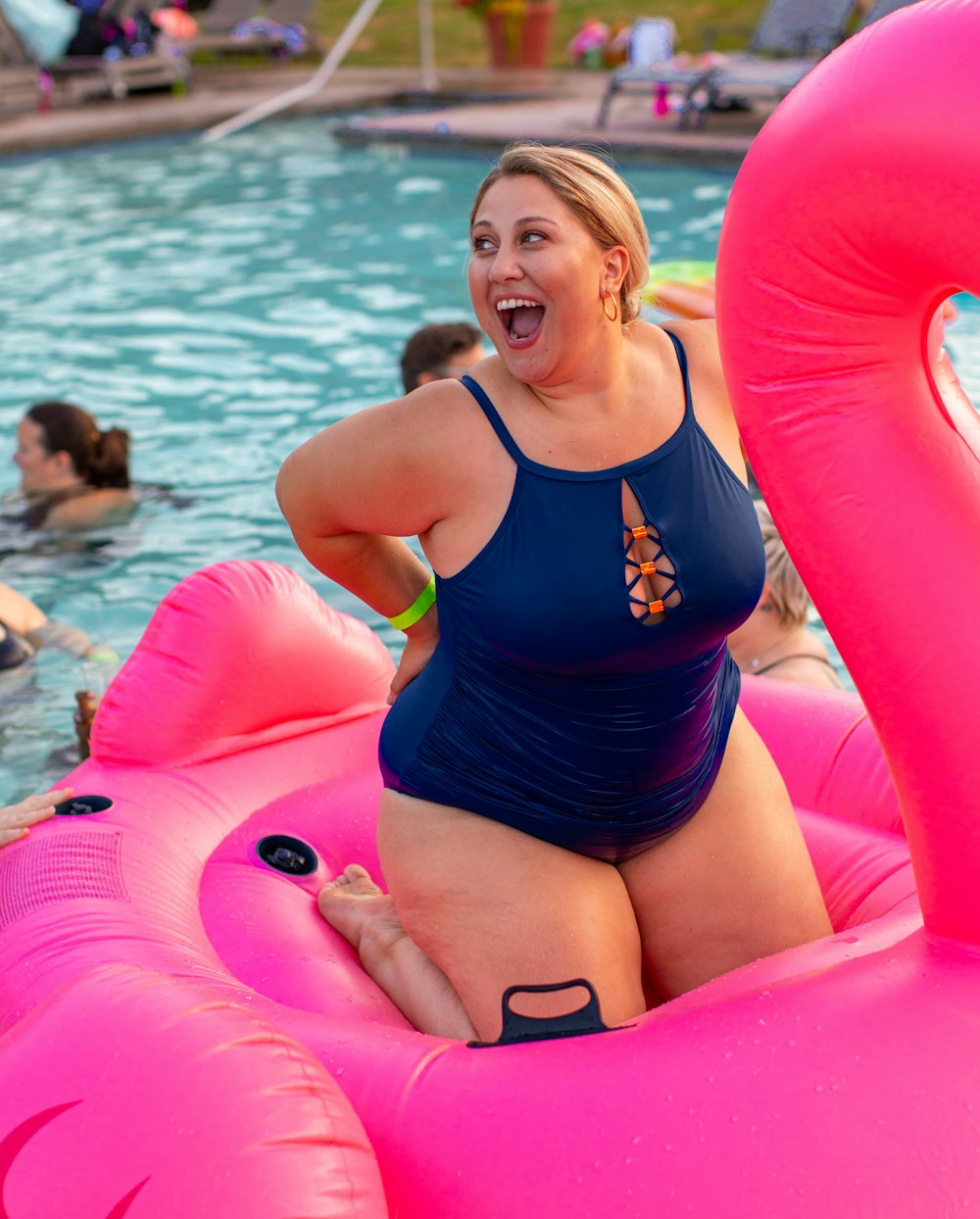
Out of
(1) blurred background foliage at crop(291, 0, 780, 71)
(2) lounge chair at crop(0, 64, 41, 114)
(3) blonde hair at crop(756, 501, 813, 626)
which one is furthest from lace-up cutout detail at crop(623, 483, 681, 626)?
(1) blurred background foliage at crop(291, 0, 780, 71)

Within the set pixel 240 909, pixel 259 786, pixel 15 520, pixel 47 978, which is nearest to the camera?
pixel 47 978

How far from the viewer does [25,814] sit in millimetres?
2439

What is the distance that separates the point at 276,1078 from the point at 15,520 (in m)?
4.06

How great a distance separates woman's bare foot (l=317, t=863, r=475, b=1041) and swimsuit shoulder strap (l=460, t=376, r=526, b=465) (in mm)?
797

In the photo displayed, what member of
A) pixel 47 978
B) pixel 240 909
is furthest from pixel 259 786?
pixel 47 978

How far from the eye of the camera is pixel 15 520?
5.30 m

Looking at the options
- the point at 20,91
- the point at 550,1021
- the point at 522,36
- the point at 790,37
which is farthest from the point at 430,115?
the point at 550,1021

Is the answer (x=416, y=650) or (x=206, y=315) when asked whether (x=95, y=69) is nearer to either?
(x=206, y=315)

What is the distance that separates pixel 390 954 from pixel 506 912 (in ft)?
1.17

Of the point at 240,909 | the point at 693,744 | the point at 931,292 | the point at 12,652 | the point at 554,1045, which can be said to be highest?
the point at 931,292

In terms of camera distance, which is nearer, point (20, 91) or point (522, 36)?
point (20, 91)

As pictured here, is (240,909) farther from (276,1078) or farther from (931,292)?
(931,292)

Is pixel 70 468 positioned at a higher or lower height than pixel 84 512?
higher

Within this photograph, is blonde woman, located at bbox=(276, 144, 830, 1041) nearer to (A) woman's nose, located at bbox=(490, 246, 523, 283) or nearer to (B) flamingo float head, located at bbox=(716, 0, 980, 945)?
(A) woman's nose, located at bbox=(490, 246, 523, 283)
